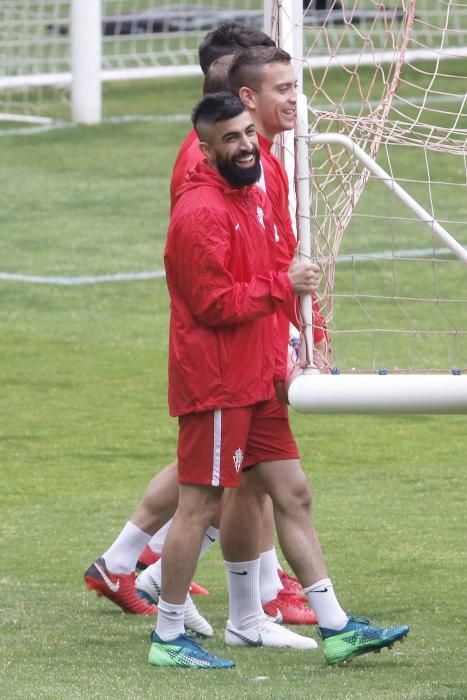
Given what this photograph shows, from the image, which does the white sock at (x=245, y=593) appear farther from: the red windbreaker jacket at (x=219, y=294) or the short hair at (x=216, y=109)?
the short hair at (x=216, y=109)

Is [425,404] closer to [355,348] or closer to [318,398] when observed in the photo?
[318,398]

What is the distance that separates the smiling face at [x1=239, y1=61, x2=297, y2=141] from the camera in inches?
213

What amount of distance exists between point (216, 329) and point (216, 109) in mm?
622

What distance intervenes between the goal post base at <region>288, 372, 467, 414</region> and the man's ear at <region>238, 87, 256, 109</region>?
1025 millimetres

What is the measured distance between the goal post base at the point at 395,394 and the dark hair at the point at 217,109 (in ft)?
2.71

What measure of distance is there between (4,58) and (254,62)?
54.6 feet

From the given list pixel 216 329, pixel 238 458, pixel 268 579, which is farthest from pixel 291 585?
pixel 216 329

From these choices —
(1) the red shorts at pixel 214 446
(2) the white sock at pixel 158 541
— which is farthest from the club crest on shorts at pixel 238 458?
(2) the white sock at pixel 158 541

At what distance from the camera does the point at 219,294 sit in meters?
5.05

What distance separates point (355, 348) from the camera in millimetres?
10812

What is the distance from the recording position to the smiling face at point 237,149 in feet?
16.8

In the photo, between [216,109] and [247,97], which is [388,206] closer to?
[247,97]

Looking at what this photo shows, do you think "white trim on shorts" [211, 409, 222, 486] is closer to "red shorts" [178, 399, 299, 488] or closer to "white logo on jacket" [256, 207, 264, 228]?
"red shorts" [178, 399, 299, 488]

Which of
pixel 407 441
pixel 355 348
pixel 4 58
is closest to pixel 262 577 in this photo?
pixel 407 441
